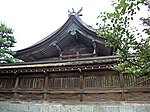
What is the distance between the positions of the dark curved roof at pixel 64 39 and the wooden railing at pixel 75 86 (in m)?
2.61

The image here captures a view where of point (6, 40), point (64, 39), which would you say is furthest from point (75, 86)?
point (6, 40)

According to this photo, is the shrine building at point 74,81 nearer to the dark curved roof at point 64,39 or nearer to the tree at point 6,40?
the dark curved roof at point 64,39

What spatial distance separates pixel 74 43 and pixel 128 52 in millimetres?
7564

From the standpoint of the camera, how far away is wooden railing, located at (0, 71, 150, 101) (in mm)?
7000

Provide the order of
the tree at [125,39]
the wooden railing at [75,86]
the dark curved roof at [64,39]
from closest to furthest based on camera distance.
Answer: the tree at [125,39]
the wooden railing at [75,86]
the dark curved roof at [64,39]

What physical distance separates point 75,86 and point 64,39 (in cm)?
411

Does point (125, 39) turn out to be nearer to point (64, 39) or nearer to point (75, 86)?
point (75, 86)

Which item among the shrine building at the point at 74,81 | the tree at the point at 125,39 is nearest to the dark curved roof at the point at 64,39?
the shrine building at the point at 74,81

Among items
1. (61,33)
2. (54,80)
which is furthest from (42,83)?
(61,33)

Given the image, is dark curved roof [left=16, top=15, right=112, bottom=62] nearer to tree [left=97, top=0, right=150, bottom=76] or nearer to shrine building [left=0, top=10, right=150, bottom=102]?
shrine building [left=0, top=10, right=150, bottom=102]

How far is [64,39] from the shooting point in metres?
10.8

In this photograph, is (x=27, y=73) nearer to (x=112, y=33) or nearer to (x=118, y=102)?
(x=118, y=102)

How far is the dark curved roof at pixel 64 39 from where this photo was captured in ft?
33.4

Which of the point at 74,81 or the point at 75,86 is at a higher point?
the point at 74,81
